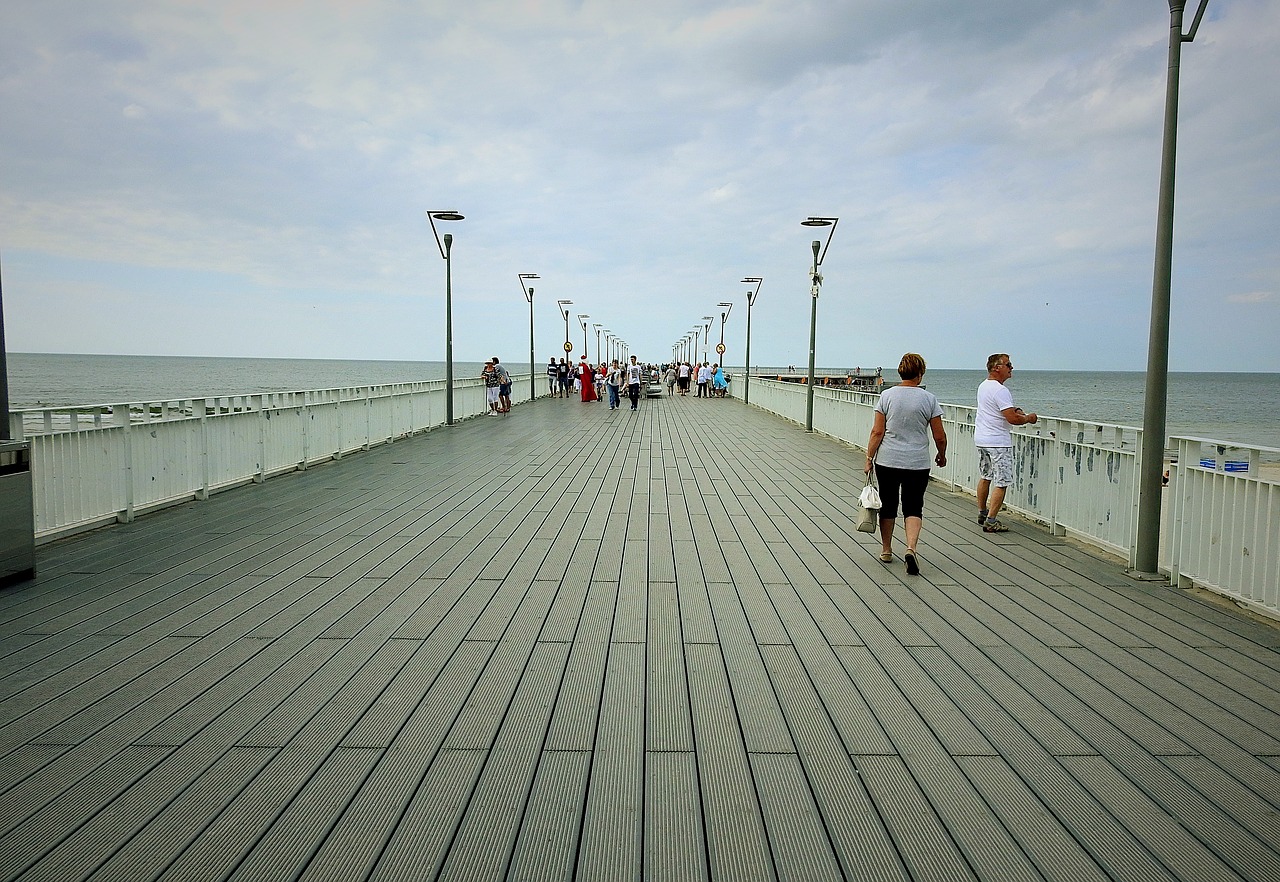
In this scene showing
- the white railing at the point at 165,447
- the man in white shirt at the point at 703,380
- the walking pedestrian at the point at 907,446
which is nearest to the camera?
the walking pedestrian at the point at 907,446

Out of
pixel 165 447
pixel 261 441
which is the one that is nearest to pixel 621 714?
pixel 165 447

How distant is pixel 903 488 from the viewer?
6633mm

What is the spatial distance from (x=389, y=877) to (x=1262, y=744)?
3207 millimetres

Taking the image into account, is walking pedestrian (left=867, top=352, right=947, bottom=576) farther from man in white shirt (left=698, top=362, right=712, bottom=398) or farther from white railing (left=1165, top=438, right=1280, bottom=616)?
man in white shirt (left=698, top=362, right=712, bottom=398)

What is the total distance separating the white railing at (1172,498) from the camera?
5.25 m

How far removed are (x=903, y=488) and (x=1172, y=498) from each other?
67.8 inches

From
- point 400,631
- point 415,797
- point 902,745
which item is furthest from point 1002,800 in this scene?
point 400,631

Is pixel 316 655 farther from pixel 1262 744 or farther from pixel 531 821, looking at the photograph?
pixel 1262 744

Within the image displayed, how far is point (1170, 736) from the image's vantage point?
3.59 m

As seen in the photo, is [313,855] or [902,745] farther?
[902,745]

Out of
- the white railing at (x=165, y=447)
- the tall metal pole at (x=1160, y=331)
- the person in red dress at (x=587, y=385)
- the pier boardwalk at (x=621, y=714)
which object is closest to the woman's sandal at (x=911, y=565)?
the pier boardwalk at (x=621, y=714)

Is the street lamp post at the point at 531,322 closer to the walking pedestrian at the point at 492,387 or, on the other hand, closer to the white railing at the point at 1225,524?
the walking pedestrian at the point at 492,387

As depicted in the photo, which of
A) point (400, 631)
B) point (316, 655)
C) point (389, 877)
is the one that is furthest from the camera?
point (400, 631)

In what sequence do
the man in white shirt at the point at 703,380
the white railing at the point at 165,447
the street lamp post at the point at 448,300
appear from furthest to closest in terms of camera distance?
the man in white shirt at the point at 703,380
the street lamp post at the point at 448,300
the white railing at the point at 165,447
